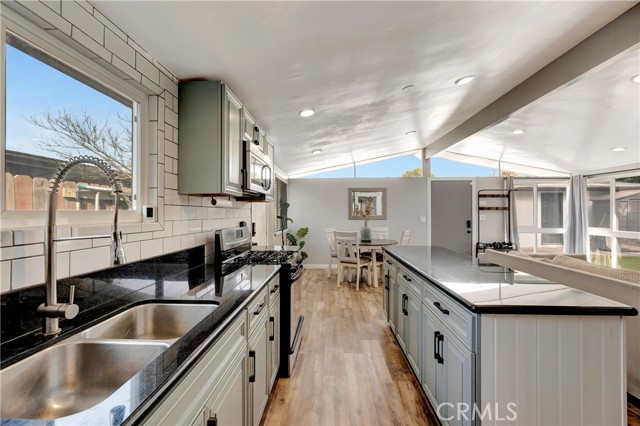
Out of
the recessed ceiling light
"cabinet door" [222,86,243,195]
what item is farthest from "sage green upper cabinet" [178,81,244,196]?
the recessed ceiling light

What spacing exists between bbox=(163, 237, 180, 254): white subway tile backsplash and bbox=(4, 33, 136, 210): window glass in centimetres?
29

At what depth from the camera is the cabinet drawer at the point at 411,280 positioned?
6.71 feet

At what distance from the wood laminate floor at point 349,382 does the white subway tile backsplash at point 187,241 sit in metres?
1.20

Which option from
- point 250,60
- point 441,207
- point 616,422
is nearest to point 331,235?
point 441,207

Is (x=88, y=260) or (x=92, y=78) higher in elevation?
(x=92, y=78)

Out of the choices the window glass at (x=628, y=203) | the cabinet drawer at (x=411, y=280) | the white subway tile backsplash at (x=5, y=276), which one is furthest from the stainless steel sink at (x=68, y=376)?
the window glass at (x=628, y=203)

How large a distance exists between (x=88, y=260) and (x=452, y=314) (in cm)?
167

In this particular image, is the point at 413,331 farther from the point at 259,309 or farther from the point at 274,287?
the point at 259,309

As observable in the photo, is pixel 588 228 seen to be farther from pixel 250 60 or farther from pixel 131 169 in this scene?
pixel 131 169

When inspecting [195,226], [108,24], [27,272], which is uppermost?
[108,24]

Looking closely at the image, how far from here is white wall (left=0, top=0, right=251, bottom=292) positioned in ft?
3.13

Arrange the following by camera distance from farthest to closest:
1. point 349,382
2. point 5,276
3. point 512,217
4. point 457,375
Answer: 1. point 512,217
2. point 349,382
3. point 457,375
4. point 5,276

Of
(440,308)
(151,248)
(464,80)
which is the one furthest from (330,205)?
(151,248)

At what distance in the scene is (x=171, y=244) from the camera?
1790mm
